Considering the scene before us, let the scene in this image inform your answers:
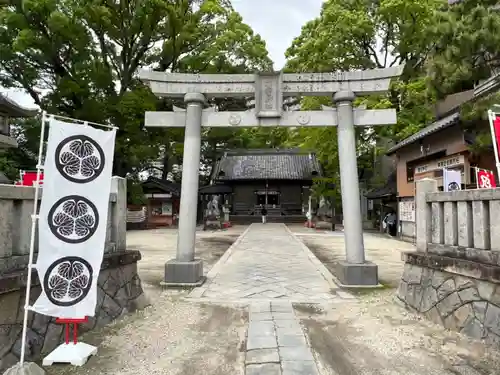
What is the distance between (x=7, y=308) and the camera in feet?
11.5

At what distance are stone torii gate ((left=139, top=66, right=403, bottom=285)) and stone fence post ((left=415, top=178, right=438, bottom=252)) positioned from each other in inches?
78.4

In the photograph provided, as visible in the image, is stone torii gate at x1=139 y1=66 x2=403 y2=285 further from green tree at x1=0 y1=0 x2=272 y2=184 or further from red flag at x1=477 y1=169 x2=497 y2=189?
green tree at x1=0 y1=0 x2=272 y2=184

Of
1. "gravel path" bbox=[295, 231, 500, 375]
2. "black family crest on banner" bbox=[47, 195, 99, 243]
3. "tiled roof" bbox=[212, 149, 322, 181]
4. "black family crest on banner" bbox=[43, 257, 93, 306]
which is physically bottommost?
"gravel path" bbox=[295, 231, 500, 375]

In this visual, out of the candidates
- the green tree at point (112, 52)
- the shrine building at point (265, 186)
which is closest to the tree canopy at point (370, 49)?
the green tree at point (112, 52)

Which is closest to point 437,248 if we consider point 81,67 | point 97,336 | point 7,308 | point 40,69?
point 97,336

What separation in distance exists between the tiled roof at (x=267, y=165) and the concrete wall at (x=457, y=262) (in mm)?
27664

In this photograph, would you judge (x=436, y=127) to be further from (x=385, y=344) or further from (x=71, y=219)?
(x=71, y=219)

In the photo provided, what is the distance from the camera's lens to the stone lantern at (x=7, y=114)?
49.6ft

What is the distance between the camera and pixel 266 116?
796 cm

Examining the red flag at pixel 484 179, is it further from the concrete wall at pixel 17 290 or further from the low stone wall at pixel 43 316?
the concrete wall at pixel 17 290

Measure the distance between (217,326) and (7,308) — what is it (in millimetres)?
Answer: 2524

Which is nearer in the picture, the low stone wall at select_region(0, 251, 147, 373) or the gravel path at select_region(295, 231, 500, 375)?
the low stone wall at select_region(0, 251, 147, 373)

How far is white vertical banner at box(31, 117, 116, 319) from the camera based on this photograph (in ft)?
12.0

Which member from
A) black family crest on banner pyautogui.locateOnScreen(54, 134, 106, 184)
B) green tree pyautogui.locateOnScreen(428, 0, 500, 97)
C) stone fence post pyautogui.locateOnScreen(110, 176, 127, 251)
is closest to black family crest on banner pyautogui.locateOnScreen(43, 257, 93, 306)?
black family crest on banner pyautogui.locateOnScreen(54, 134, 106, 184)
